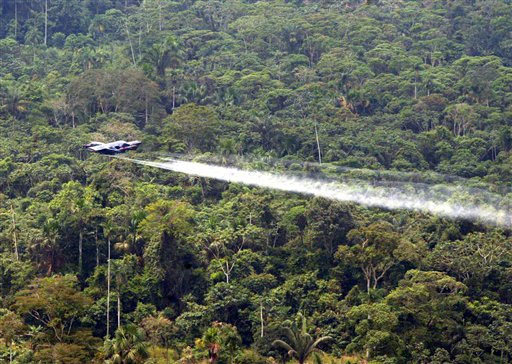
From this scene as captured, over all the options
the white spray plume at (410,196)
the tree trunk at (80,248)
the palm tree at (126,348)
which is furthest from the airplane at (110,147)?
the white spray plume at (410,196)

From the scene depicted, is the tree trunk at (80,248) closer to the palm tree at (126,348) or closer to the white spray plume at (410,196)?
the white spray plume at (410,196)

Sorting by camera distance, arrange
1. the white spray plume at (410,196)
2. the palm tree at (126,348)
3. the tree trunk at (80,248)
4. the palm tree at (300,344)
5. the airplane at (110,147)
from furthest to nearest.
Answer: the white spray plume at (410,196) < the tree trunk at (80,248) < the airplane at (110,147) < the palm tree at (300,344) < the palm tree at (126,348)

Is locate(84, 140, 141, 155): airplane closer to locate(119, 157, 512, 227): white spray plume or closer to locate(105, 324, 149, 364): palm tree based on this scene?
locate(105, 324, 149, 364): palm tree

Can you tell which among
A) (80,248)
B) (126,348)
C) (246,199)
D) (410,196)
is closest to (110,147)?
(80,248)

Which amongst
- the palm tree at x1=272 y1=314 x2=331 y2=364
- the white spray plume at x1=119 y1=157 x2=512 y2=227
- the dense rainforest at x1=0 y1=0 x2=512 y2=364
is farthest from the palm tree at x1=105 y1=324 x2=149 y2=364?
the white spray plume at x1=119 y1=157 x2=512 y2=227

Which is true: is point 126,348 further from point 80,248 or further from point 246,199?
point 246,199

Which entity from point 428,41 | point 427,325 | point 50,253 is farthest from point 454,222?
point 428,41
